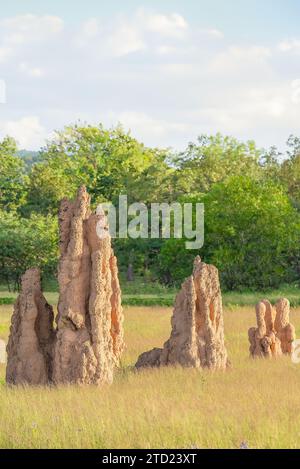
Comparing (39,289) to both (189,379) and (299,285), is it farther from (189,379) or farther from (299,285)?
(299,285)

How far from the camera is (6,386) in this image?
17797 mm

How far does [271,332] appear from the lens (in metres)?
22.9

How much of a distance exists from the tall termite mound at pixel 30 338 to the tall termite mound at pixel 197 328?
297cm

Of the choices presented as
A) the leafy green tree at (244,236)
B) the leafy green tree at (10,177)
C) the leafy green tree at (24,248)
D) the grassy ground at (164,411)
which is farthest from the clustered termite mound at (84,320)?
the leafy green tree at (10,177)

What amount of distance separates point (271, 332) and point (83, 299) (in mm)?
7165

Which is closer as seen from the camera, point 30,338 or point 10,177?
point 30,338

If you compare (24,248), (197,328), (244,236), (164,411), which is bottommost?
(164,411)

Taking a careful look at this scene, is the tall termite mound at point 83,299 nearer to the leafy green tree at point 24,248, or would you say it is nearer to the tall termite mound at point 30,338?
the tall termite mound at point 30,338

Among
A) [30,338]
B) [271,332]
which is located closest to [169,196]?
[271,332]

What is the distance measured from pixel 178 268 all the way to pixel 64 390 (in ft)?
127

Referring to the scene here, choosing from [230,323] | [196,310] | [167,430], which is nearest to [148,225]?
[230,323]

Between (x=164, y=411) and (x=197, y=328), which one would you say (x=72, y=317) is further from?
(x=197, y=328)
